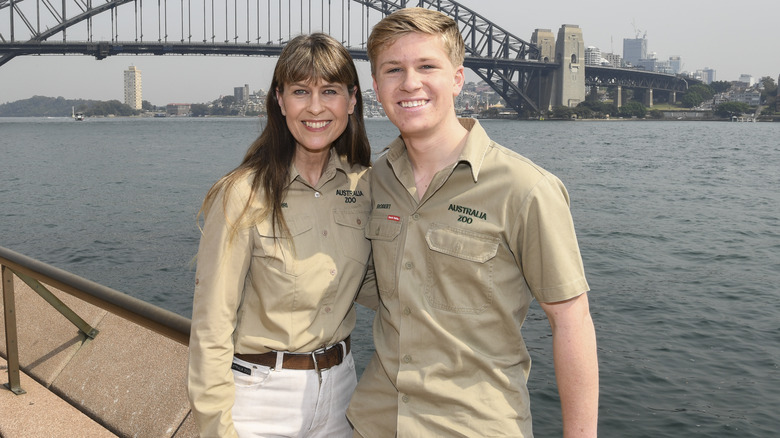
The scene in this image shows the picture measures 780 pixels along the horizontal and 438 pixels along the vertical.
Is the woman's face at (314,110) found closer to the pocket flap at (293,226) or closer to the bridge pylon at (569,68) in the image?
the pocket flap at (293,226)

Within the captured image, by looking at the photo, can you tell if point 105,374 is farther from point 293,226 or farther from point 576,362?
point 576,362

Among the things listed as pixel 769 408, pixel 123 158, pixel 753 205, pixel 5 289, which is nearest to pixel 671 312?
pixel 769 408

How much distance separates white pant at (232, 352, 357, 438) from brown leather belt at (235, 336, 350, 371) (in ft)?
0.03

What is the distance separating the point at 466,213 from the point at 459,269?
119 millimetres

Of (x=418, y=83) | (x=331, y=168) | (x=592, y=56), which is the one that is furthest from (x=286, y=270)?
(x=592, y=56)

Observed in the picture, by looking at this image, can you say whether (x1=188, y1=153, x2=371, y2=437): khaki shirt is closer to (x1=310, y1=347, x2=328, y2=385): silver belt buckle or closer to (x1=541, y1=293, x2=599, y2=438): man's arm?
(x1=310, y1=347, x2=328, y2=385): silver belt buckle

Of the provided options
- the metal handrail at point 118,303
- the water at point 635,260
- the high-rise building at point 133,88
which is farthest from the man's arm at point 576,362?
the high-rise building at point 133,88

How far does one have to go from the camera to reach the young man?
145 centimetres

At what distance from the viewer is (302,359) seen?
1.75 meters

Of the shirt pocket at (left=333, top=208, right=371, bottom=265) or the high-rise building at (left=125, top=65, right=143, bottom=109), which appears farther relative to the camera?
the high-rise building at (left=125, top=65, right=143, bottom=109)

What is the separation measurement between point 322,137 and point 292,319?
1.49 ft

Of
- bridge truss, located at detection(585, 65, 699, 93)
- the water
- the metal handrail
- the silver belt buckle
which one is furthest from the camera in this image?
bridge truss, located at detection(585, 65, 699, 93)

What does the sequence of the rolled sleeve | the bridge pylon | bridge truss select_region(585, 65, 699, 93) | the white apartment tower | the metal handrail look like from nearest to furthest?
the rolled sleeve < the metal handrail < the bridge pylon < bridge truss select_region(585, 65, 699, 93) < the white apartment tower

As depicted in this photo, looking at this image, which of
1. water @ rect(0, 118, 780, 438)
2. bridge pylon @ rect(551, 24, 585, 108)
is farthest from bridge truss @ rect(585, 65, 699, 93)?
water @ rect(0, 118, 780, 438)
